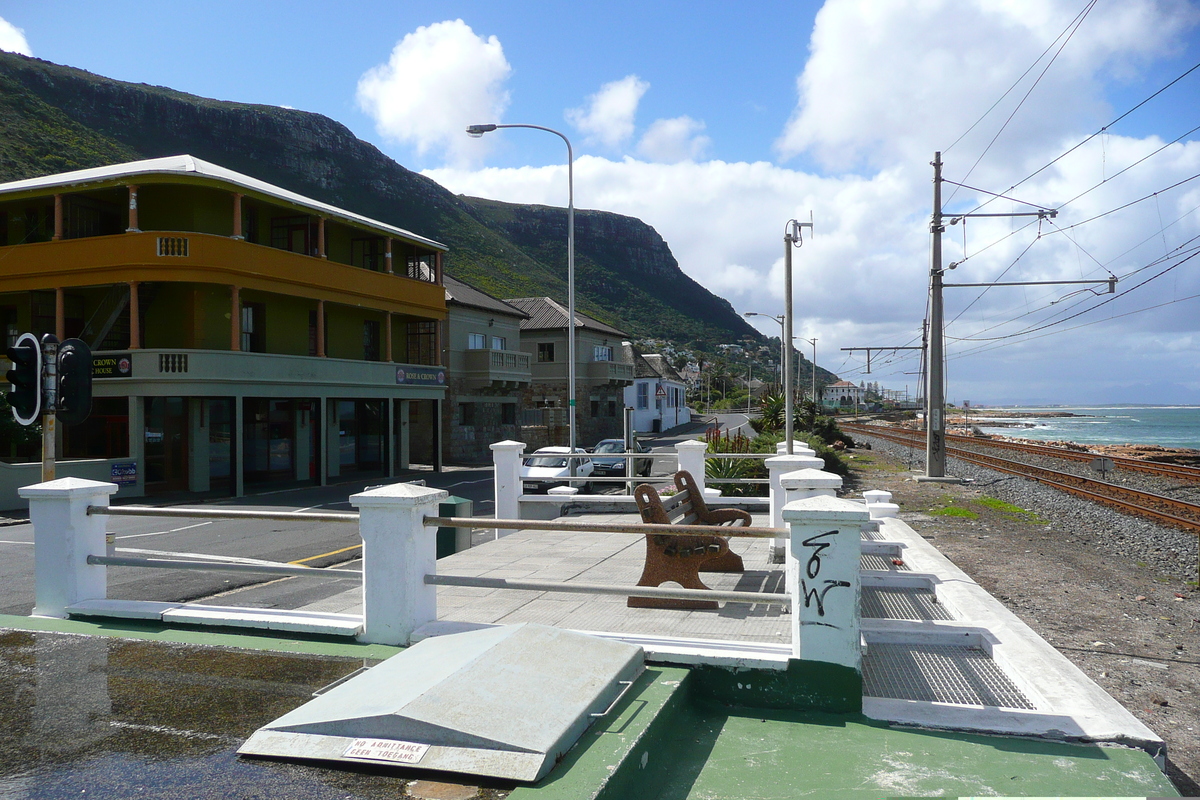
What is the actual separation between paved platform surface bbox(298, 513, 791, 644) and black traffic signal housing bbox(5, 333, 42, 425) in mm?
2883

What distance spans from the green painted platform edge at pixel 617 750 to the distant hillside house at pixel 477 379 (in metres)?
34.9

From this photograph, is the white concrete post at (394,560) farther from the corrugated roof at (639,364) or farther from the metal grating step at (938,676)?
the corrugated roof at (639,364)

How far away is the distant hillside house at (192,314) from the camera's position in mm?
24172

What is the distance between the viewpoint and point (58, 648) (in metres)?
5.25

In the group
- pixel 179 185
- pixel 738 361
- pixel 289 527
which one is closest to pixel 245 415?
pixel 179 185

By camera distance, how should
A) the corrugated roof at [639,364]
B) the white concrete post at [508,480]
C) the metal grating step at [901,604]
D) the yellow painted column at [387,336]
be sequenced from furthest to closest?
the corrugated roof at [639,364] → the yellow painted column at [387,336] → the white concrete post at [508,480] → the metal grating step at [901,604]

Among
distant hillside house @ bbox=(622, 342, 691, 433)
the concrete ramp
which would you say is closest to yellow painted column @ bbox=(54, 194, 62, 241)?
the concrete ramp

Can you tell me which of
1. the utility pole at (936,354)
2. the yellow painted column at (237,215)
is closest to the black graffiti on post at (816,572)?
the utility pole at (936,354)

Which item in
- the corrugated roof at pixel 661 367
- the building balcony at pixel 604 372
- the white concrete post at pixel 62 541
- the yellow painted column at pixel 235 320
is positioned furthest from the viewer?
the corrugated roof at pixel 661 367

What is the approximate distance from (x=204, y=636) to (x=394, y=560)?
5.07 ft

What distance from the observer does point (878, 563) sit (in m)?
8.90

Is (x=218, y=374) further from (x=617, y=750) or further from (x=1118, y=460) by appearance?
(x=1118, y=460)

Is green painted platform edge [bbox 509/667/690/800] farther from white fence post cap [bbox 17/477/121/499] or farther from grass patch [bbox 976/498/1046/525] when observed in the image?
grass patch [bbox 976/498/1046/525]

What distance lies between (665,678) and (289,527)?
14500 millimetres
